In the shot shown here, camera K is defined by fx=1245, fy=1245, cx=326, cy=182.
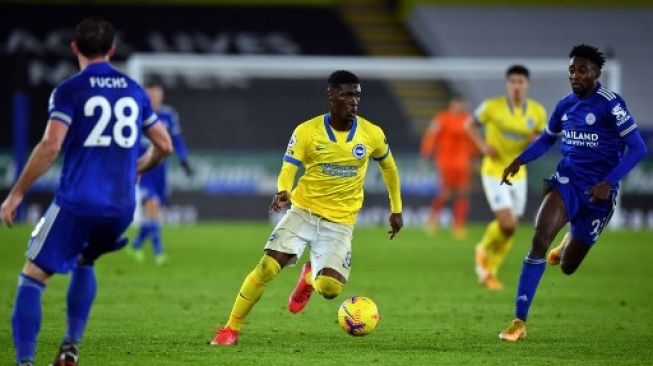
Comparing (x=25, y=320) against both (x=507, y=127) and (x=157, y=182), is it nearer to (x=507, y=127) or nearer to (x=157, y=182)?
(x=507, y=127)

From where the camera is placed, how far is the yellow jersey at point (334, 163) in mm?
9617

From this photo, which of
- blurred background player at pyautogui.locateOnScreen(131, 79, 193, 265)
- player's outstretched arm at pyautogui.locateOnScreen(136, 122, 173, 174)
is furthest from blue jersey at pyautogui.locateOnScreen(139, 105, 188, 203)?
player's outstretched arm at pyautogui.locateOnScreen(136, 122, 173, 174)

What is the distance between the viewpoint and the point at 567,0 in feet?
108

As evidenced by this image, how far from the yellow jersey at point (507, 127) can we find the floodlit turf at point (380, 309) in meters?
1.50

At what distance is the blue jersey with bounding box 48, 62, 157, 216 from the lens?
7.50m

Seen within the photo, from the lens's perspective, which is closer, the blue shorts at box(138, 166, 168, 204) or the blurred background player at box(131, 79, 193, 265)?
the blurred background player at box(131, 79, 193, 265)

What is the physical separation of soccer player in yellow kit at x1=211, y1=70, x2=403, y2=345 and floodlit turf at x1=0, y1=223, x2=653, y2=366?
53 centimetres

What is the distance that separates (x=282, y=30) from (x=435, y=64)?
270 inches

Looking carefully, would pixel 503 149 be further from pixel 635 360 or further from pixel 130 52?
pixel 130 52

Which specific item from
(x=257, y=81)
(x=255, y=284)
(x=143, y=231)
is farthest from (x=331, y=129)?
(x=257, y=81)

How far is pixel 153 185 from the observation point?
17.4 metres

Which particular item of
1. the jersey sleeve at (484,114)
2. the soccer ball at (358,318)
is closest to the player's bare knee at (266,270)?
the soccer ball at (358,318)

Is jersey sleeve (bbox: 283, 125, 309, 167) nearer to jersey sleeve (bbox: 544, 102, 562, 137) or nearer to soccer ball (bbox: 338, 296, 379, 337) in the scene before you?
soccer ball (bbox: 338, 296, 379, 337)

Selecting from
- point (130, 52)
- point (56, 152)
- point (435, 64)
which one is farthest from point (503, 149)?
point (130, 52)
